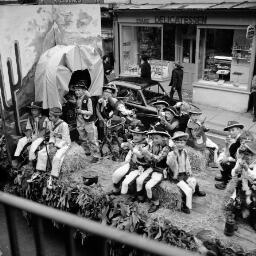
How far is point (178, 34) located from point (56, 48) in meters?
8.63

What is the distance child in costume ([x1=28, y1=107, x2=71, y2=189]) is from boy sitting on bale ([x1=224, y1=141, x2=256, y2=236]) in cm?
343

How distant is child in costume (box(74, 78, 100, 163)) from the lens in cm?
848

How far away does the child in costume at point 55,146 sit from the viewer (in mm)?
7273

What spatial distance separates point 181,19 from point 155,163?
10.2 metres

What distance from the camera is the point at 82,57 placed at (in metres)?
9.55

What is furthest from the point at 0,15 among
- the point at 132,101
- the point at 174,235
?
the point at 174,235

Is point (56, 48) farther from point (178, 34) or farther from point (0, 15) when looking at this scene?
point (178, 34)

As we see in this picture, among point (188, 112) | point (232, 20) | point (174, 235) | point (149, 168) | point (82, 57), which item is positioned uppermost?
point (232, 20)

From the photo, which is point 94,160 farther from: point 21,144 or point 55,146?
point 21,144

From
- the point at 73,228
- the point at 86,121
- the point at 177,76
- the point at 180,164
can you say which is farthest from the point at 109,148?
the point at 73,228

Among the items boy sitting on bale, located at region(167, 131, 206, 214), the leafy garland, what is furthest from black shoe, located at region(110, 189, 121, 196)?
boy sitting on bale, located at region(167, 131, 206, 214)

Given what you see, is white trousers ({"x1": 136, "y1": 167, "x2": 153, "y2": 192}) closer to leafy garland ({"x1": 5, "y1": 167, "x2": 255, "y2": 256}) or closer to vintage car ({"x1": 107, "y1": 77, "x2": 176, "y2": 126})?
leafy garland ({"x1": 5, "y1": 167, "x2": 255, "y2": 256})

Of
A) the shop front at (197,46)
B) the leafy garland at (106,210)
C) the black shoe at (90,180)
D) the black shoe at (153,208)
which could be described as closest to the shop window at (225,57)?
the shop front at (197,46)

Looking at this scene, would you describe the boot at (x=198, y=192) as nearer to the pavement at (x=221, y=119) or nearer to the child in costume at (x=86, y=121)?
the child in costume at (x=86, y=121)
